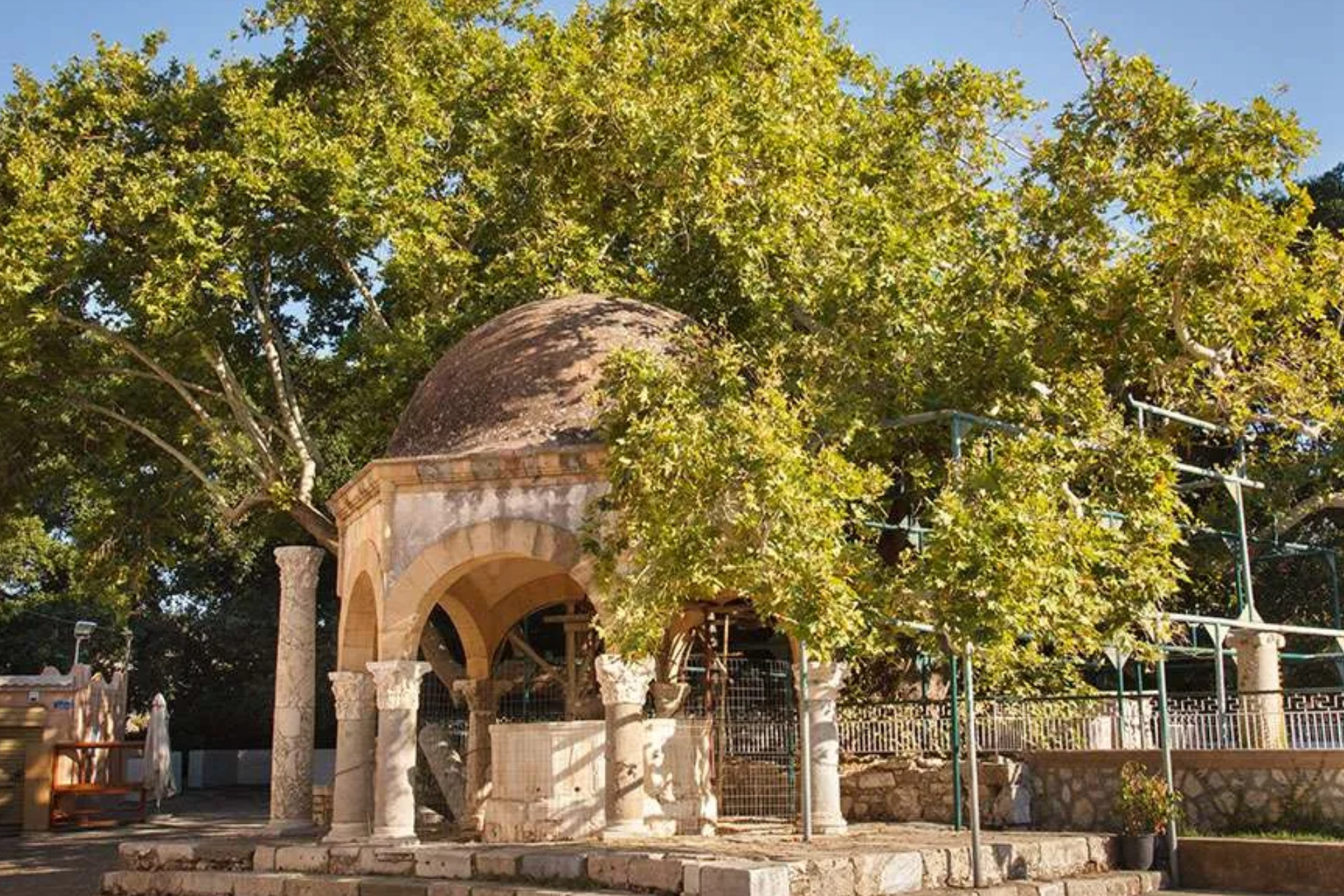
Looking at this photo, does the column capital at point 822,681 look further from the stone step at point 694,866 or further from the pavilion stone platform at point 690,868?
the stone step at point 694,866

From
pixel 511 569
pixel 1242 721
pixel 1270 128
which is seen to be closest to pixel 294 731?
pixel 511 569

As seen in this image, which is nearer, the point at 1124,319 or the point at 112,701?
the point at 1124,319

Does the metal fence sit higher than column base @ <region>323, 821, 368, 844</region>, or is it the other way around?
the metal fence

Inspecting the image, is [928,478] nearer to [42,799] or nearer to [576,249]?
[576,249]

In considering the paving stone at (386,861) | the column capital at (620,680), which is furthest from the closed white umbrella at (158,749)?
the column capital at (620,680)

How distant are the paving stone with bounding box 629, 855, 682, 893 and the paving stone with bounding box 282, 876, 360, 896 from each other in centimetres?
268

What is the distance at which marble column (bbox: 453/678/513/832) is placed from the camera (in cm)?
1568

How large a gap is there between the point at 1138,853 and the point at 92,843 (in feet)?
53.7

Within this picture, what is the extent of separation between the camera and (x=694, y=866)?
9852 millimetres

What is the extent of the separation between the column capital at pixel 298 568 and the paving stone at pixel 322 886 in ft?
15.4

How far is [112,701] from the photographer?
32250mm

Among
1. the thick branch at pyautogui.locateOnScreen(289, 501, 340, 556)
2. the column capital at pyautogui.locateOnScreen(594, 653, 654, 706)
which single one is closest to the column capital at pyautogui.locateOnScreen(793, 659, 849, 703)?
the column capital at pyautogui.locateOnScreen(594, 653, 654, 706)

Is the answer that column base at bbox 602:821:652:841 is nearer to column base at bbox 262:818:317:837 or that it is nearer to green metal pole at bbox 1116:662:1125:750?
column base at bbox 262:818:317:837

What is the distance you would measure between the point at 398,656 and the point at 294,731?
3862 millimetres
